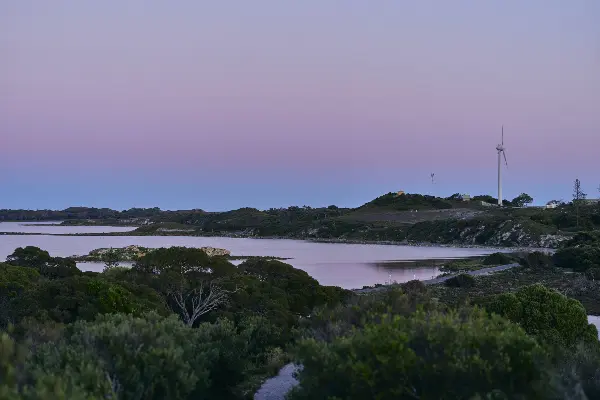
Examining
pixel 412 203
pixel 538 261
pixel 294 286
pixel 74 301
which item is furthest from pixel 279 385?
pixel 412 203

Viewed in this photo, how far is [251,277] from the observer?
106 feet

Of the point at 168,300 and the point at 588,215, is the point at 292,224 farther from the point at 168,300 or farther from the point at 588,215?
the point at 168,300

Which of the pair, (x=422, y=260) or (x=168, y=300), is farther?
(x=422, y=260)

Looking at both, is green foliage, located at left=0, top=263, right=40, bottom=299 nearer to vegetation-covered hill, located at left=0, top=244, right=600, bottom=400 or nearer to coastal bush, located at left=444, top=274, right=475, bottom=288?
vegetation-covered hill, located at left=0, top=244, right=600, bottom=400

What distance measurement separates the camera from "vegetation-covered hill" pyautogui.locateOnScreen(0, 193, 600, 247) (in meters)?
117

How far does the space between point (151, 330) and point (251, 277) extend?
2087cm

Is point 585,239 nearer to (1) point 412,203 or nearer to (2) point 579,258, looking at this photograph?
(2) point 579,258

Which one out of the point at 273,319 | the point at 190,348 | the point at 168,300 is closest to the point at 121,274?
the point at 168,300

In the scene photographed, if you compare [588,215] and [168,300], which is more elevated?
[588,215]

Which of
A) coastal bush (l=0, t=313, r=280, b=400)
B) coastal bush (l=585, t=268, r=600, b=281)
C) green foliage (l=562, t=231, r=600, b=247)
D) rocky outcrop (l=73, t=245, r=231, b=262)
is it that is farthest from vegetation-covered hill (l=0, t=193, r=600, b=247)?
coastal bush (l=0, t=313, r=280, b=400)

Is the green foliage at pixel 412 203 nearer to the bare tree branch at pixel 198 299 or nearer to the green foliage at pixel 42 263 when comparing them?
the green foliage at pixel 42 263

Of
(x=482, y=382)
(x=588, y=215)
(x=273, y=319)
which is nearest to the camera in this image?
(x=482, y=382)

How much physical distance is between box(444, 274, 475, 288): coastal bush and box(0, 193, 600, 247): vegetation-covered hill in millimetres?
57941

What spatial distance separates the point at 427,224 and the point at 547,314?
401ft
